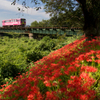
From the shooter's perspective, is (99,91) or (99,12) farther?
(99,12)

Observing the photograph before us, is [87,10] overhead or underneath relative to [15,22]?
underneath

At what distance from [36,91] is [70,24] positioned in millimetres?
6694

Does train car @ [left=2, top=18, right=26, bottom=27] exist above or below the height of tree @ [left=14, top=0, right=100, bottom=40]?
above

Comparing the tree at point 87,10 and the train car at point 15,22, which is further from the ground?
the train car at point 15,22

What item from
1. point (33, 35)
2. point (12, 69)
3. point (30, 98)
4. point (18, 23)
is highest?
point (18, 23)

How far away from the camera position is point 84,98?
155cm

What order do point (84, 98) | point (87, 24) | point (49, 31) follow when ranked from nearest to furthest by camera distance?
point (84, 98)
point (87, 24)
point (49, 31)

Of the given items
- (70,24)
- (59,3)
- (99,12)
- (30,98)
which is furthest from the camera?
(70,24)

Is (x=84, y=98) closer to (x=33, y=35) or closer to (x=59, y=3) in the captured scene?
(x=59, y=3)

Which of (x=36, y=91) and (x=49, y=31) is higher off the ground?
(x=49, y=31)

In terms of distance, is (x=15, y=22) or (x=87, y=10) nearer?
(x=87, y=10)


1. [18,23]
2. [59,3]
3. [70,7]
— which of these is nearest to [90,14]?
[70,7]

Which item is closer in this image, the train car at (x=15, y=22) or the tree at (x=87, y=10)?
the tree at (x=87, y=10)

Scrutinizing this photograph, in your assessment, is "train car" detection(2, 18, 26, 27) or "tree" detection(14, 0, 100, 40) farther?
"train car" detection(2, 18, 26, 27)
